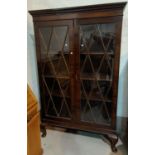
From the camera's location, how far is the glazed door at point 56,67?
1849 millimetres

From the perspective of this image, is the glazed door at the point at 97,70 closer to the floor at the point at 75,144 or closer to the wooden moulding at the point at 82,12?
the wooden moulding at the point at 82,12

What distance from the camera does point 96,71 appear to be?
183cm

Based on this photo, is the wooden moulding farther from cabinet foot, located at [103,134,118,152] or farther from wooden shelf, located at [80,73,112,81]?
cabinet foot, located at [103,134,118,152]

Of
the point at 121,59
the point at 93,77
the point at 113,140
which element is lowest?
the point at 113,140

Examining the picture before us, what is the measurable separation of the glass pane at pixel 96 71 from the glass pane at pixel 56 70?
7.9 inches

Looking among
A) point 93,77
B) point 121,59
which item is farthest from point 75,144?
point 121,59

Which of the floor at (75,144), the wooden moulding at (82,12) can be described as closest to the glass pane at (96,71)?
the wooden moulding at (82,12)

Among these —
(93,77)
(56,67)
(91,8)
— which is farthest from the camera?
(56,67)

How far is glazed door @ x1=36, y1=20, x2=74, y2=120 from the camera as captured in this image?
1849mm

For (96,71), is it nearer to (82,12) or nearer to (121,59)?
(121,59)

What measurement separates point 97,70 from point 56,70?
0.52m

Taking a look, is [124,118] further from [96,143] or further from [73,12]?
[73,12]

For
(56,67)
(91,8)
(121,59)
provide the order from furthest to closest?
(121,59), (56,67), (91,8)
